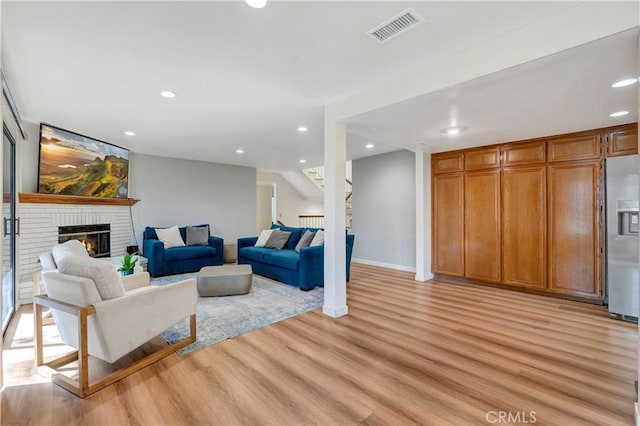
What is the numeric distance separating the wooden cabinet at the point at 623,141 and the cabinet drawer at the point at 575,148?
12 cm

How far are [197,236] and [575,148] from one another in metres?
6.38

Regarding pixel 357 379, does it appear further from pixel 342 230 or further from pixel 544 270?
pixel 544 270

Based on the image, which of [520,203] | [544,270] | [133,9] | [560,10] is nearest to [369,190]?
[520,203]

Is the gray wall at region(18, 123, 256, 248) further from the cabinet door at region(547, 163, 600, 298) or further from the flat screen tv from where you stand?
the cabinet door at region(547, 163, 600, 298)

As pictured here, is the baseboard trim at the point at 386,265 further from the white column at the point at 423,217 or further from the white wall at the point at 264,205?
the white wall at the point at 264,205

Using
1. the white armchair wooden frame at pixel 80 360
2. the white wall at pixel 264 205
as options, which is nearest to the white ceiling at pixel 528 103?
the white armchair wooden frame at pixel 80 360

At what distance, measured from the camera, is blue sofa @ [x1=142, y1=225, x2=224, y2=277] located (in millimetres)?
4953

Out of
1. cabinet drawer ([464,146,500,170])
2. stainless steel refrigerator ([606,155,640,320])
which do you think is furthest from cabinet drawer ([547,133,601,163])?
cabinet drawer ([464,146,500,170])

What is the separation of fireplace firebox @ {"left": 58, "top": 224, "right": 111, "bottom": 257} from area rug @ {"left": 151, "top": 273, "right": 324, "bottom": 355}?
142 cm

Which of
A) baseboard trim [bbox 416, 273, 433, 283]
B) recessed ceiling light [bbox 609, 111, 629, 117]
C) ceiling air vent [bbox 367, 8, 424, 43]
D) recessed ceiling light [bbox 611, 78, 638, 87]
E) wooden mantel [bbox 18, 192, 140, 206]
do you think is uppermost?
ceiling air vent [bbox 367, 8, 424, 43]

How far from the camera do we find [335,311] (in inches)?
126

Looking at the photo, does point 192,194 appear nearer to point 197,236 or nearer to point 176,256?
point 197,236

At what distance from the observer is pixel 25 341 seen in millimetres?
2576

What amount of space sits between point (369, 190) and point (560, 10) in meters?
4.52
